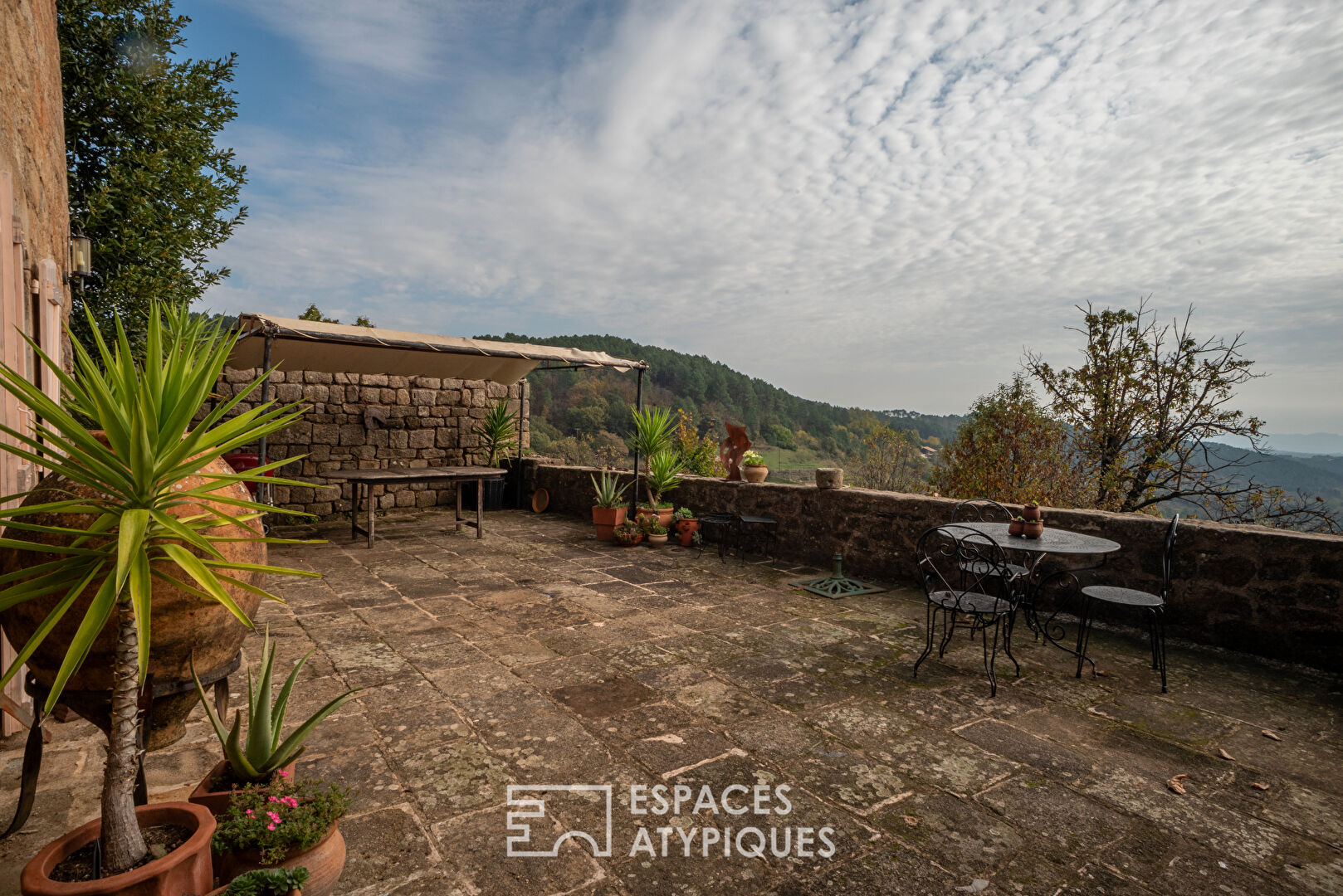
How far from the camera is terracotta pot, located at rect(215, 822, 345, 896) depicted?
1320 mm

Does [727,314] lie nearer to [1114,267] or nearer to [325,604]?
[1114,267]

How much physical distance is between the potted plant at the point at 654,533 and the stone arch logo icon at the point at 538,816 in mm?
4286

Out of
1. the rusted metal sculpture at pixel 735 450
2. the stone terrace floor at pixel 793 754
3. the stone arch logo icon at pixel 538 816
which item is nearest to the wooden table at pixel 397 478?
the stone terrace floor at pixel 793 754

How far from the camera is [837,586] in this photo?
4566 mm

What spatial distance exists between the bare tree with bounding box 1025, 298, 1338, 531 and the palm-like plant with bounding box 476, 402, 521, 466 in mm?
7626

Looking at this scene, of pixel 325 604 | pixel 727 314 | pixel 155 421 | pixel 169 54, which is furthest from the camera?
pixel 727 314

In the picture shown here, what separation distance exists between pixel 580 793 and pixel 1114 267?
9.31 m

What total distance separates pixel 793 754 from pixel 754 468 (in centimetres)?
408

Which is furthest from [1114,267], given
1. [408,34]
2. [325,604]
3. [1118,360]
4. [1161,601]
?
[325,604]

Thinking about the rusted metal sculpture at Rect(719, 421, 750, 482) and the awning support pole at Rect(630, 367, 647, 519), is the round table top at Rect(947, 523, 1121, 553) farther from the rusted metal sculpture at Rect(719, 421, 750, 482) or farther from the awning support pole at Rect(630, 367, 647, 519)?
the awning support pole at Rect(630, 367, 647, 519)

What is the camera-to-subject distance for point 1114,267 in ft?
26.2

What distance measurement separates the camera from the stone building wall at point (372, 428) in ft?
23.9

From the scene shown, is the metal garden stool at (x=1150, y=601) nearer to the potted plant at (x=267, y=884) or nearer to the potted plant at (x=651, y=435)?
the potted plant at (x=267, y=884)

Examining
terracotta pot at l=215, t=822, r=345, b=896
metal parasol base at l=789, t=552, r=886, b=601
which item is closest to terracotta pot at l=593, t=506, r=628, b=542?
metal parasol base at l=789, t=552, r=886, b=601
